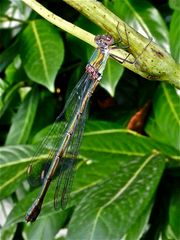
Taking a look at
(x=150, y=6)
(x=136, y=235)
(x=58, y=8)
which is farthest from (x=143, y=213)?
(x=58, y=8)

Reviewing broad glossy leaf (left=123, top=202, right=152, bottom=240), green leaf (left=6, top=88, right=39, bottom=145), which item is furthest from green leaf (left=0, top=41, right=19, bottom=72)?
broad glossy leaf (left=123, top=202, right=152, bottom=240)

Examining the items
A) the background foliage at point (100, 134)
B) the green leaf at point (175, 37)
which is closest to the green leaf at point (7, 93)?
the background foliage at point (100, 134)

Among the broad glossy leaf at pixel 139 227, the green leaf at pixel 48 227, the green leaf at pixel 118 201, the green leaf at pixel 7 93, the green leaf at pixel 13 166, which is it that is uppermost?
the green leaf at pixel 7 93

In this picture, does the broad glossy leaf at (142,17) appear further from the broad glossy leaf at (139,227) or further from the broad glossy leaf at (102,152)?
the broad glossy leaf at (139,227)

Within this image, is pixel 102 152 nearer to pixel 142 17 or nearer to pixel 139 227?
pixel 139 227

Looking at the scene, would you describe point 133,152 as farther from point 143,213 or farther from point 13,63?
point 13,63

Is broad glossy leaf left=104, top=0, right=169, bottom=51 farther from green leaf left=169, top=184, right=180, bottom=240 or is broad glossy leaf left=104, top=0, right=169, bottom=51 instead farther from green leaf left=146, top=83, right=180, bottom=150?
green leaf left=169, top=184, right=180, bottom=240
